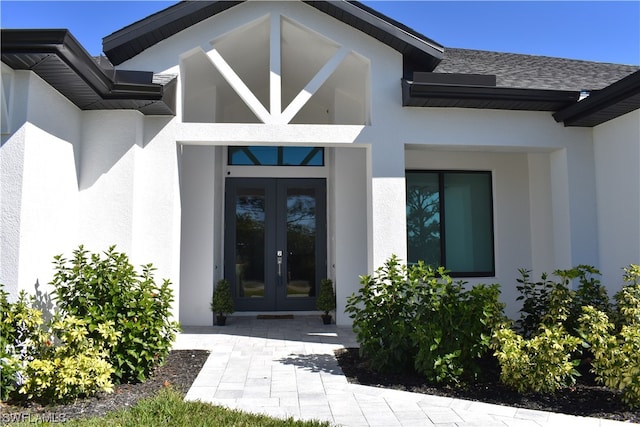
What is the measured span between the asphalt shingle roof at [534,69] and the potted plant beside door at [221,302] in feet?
19.8

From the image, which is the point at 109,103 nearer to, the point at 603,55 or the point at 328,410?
the point at 328,410

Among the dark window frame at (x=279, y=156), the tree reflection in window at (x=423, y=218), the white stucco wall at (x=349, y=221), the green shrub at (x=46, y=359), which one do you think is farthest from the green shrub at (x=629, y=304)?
the dark window frame at (x=279, y=156)

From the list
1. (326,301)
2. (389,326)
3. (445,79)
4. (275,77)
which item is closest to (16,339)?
(389,326)

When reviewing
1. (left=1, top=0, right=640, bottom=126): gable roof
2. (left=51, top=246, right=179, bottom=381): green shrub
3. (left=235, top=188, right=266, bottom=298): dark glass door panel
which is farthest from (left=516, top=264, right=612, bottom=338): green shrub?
(left=235, top=188, right=266, bottom=298): dark glass door panel

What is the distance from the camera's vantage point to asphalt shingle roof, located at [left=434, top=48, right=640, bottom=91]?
26.5ft

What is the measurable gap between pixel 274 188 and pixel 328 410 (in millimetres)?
6465

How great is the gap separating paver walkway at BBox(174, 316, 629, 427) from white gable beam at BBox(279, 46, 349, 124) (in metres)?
3.58

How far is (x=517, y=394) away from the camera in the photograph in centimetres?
500

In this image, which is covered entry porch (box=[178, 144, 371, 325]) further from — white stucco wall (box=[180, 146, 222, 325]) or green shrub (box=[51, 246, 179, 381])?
green shrub (box=[51, 246, 179, 381])

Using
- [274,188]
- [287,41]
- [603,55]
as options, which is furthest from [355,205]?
[603,55]

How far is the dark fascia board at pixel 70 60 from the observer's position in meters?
4.55

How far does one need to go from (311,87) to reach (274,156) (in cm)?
357

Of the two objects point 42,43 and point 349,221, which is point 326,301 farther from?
point 42,43

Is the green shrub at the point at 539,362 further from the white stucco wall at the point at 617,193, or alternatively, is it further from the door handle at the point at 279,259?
the door handle at the point at 279,259
